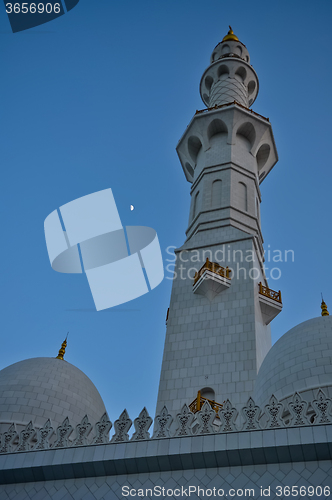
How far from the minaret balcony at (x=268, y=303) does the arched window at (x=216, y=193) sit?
4.66m

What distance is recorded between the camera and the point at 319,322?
41.4 feet

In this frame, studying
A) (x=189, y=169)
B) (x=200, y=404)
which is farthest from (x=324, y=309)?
(x=189, y=169)

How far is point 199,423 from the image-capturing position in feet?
30.9

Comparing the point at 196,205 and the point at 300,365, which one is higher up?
the point at 196,205

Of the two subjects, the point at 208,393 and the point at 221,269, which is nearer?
the point at 208,393

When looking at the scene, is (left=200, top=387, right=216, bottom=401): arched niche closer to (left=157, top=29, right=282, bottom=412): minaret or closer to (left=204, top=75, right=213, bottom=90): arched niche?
(left=157, top=29, right=282, bottom=412): minaret

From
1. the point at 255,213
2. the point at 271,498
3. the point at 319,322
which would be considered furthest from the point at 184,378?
the point at 255,213

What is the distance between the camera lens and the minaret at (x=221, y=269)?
1439cm

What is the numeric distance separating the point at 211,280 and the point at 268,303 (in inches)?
81.4

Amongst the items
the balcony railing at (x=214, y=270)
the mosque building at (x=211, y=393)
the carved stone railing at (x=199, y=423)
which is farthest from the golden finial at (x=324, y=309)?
the carved stone railing at (x=199, y=423)

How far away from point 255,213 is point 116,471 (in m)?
13.1

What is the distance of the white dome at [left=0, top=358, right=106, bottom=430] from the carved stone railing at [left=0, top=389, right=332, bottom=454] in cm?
282

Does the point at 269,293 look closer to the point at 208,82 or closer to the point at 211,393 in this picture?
the point at 211,393

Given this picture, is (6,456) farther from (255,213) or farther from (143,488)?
(255,213)
